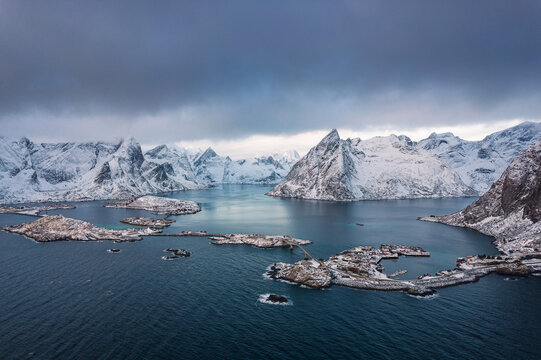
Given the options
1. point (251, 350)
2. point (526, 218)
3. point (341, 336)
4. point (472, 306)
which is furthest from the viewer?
point (526, 218)

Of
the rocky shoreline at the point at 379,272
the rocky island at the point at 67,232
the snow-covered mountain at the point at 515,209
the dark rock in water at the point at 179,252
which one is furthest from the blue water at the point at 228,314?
the snow-covered mountain at the point at 515,209

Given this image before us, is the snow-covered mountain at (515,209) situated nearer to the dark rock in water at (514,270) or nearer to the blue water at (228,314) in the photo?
the dark rock in water at (514,270)

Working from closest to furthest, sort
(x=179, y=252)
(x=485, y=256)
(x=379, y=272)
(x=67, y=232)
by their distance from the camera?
(x=379, y=272) < (x=485, y=256) < (x=179, y=252) < (x=67, y=232)

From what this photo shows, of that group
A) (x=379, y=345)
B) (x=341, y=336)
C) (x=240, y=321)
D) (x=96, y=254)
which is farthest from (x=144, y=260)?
(x=379, y=345)

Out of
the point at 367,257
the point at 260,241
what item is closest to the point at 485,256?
the point at 367,257

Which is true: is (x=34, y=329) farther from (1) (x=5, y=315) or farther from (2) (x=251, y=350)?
(2) (x=251, y=350)

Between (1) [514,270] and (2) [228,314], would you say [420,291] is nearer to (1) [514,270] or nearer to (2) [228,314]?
(1) [514,270]
